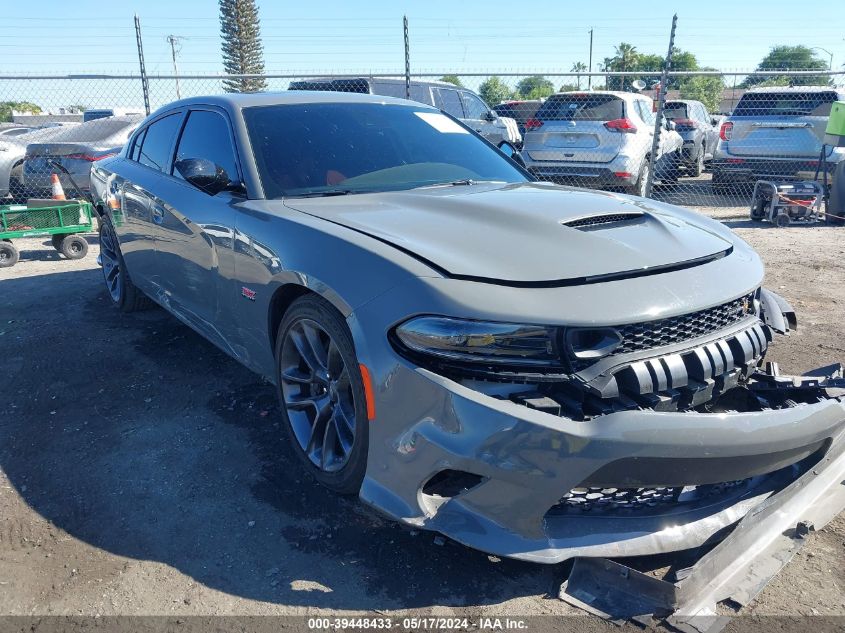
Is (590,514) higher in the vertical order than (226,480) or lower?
higher

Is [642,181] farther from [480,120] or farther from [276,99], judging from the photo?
[276,99]

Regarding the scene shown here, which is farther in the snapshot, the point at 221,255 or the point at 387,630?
the point at 221,255

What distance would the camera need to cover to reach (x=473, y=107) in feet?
40.4

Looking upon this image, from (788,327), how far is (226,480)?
254 centimetres

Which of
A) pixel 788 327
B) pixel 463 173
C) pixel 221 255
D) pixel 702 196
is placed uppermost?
pixel 463 173

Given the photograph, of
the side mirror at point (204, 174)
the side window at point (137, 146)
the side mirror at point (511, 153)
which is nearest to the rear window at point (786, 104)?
the side mirror at point (511, 153)

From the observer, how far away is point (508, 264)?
229cm

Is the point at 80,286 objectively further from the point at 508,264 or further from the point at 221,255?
the point at 508,264

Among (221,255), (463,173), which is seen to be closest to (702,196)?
(463,173)

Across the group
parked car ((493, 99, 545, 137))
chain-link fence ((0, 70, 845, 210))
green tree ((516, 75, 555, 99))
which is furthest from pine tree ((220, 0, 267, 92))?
chain-link fence ((0, 70, 845, 210))

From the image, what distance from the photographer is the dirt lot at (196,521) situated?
2.28 m

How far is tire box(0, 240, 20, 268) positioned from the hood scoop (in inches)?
266

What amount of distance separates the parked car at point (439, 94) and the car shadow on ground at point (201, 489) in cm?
706

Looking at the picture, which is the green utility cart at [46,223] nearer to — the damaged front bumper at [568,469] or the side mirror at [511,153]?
the side mirror at [511,153]
